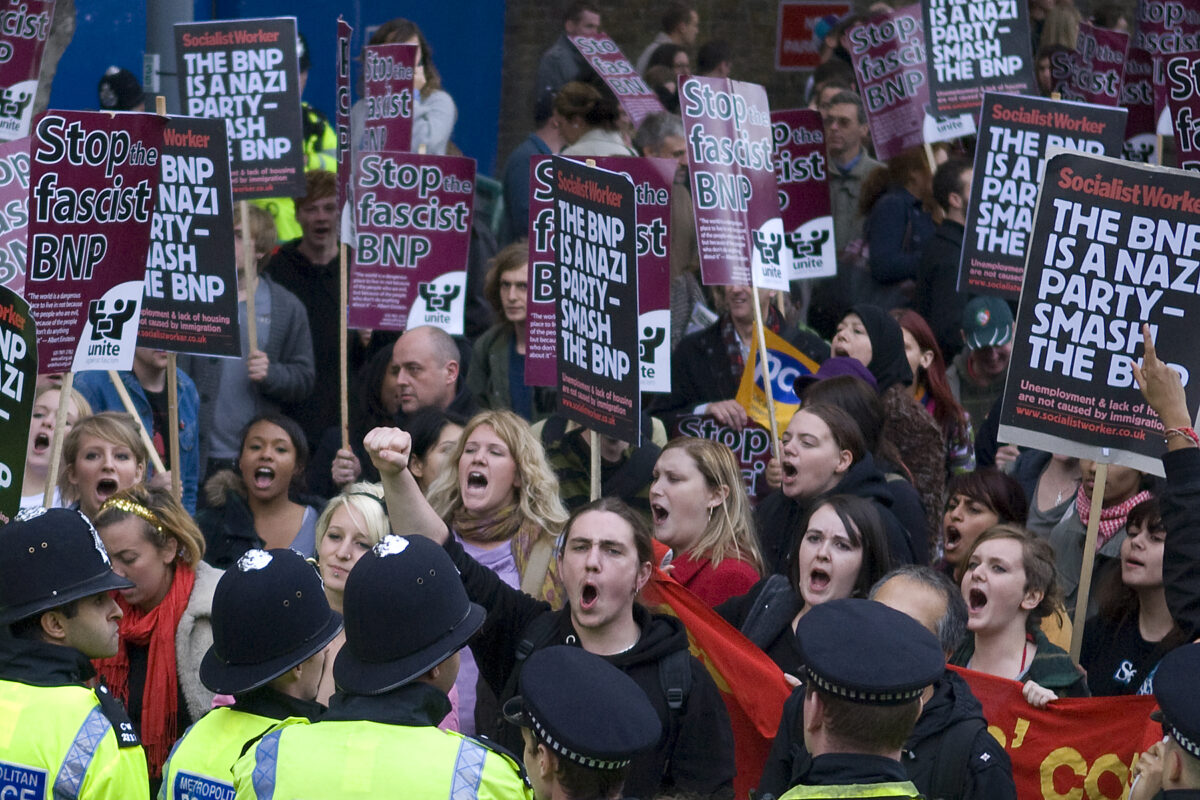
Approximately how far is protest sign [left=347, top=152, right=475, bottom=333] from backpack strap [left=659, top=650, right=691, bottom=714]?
3932 mm

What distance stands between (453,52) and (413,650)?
11317 mm

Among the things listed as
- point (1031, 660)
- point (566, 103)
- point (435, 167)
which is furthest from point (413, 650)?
point (566, 103)

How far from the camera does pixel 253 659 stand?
3.85 meters

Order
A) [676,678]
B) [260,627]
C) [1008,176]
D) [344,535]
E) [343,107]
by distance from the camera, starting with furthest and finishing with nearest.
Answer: [343,107], [1008,176], [344,535], [676,678], [260,627]

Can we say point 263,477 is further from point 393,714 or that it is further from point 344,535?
point 393,714

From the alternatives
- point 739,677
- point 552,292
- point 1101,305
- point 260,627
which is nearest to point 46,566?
point 260,627

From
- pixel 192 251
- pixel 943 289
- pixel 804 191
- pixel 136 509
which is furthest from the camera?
pixel 943 289

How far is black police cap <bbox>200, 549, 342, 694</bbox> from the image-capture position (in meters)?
3.84

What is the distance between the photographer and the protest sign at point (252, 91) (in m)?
8.27

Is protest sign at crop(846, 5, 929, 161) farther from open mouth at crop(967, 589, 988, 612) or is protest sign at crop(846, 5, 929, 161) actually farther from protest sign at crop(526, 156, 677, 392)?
open mouth at crop(967, 589, 988, 612)

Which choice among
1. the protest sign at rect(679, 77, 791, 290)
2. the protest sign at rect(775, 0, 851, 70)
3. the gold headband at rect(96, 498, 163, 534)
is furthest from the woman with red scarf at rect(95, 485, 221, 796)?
the protest sign at rect(775, 0, 851, 70)

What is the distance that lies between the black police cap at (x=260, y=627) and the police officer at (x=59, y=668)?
0.27m

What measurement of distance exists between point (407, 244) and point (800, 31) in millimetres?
8074

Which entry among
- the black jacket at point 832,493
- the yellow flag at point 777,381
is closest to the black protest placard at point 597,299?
the black jacket at point 832,493
